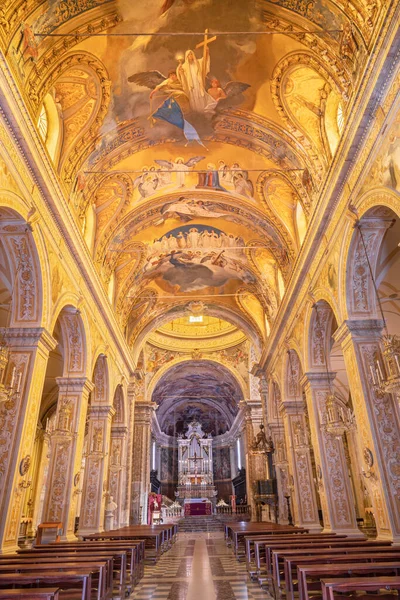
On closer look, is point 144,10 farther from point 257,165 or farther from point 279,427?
point 279,427

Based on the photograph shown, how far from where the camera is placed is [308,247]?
10602 millimetres

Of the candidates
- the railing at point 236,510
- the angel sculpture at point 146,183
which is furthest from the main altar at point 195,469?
the angel sculpture at point 146,183

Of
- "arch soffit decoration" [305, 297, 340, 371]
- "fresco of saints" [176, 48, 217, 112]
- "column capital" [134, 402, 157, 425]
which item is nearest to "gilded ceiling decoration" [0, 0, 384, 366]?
"fresco of saints" [176, 48, 217, 112]

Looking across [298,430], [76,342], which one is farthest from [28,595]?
[298,430]

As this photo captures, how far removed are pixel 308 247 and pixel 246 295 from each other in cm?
907

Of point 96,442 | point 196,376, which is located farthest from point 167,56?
point 196,376

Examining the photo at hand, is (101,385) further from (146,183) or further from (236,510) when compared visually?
(236,510)

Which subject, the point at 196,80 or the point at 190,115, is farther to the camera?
the point at 190,115

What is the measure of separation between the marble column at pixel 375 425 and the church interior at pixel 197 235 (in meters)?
0.03

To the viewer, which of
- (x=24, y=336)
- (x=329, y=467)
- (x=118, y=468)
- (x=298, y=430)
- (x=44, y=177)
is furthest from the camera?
(x=118, y=468)

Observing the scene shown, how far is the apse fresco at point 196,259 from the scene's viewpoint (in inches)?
627

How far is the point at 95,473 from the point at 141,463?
7793mm

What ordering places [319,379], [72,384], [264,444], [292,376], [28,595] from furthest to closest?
[264,444], [292,376], [319,379], [72,384], [28,595]

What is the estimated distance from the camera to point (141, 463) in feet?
69.7
